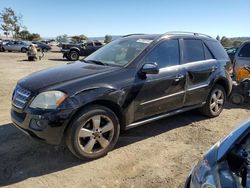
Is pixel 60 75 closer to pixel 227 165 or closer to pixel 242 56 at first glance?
pixel 227 165

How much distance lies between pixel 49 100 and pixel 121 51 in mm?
1728

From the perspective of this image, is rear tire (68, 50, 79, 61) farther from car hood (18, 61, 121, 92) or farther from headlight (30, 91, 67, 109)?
headlight (30, 91, 67, 109)

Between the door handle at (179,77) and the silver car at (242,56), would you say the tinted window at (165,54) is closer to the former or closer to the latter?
the door handle at (179,77)

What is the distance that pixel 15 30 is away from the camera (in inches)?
2653

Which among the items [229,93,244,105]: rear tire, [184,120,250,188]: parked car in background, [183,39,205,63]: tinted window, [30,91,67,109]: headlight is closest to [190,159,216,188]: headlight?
[184,120,250,188]: parked car in background

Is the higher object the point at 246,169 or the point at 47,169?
the point at 246,169

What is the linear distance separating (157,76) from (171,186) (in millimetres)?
1782

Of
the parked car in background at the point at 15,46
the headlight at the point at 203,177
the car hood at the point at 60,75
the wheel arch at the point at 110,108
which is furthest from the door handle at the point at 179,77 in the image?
the parked car in background at the point at 15,46

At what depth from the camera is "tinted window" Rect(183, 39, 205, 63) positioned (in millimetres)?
5254

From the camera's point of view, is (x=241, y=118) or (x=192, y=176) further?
(x=241, y=118)

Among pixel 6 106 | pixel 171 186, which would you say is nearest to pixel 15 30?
pixel 6 106

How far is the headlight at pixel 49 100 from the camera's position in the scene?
367cm

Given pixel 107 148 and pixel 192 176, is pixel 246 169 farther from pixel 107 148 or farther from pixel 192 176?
pixel 107 148

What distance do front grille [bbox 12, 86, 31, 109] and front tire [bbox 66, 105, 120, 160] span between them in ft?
2.37
